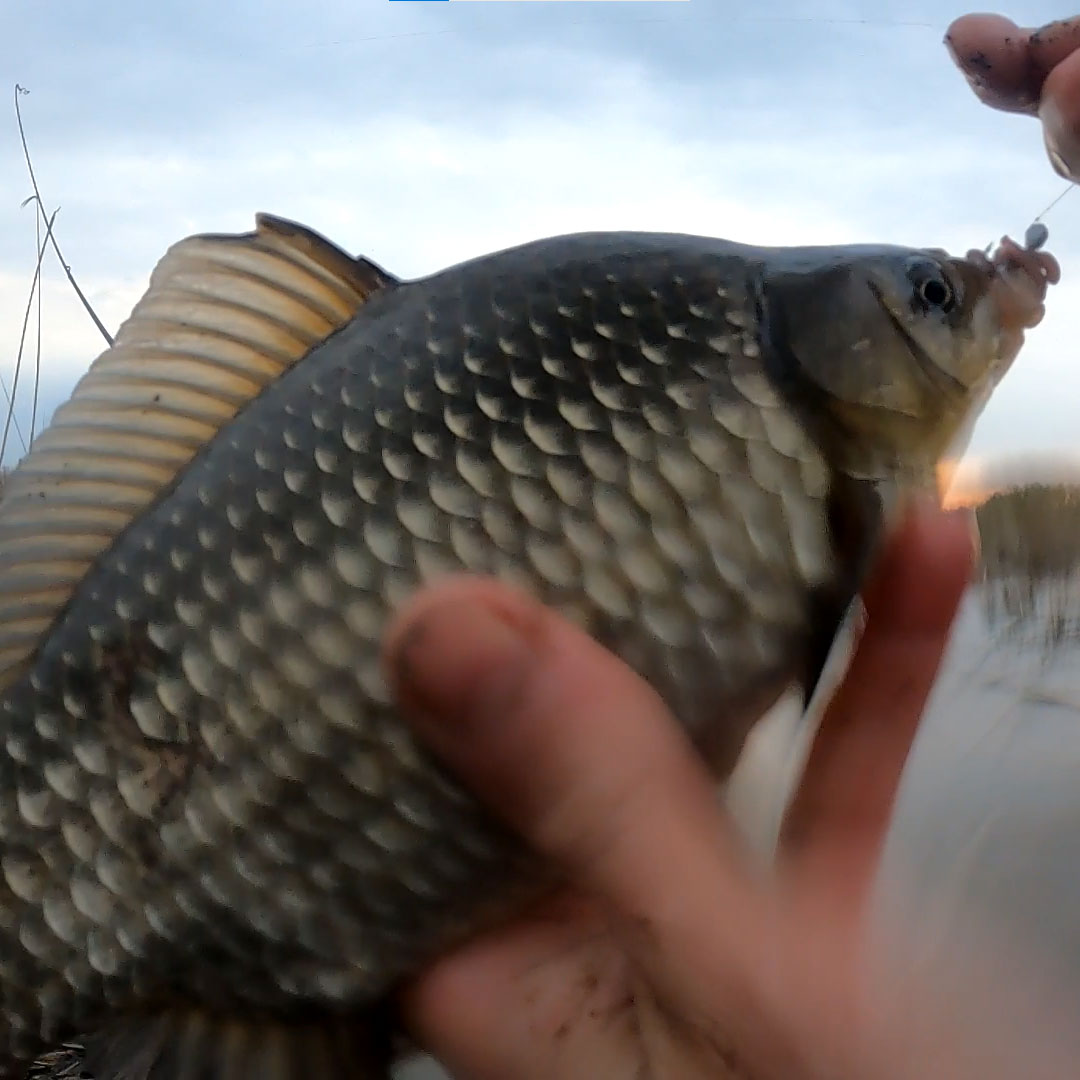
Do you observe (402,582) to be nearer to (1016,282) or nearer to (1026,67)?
(1016,282)

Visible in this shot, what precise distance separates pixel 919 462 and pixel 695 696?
0.19 m

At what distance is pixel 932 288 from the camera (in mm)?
603

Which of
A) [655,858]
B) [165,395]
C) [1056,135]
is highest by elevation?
[1056,135]

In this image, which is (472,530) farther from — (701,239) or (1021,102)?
(1021,102)

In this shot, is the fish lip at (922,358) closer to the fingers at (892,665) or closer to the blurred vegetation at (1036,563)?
the fingers at (892,665)

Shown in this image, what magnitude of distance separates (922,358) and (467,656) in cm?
34

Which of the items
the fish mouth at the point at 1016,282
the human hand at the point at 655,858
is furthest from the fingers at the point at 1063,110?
the human hand at the point at 655,858

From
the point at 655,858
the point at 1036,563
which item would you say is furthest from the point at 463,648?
the point at 1036,563

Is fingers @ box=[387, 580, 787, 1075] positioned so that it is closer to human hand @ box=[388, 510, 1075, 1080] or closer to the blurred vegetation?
human hand @ box=[388, 510, 1075, 1080]

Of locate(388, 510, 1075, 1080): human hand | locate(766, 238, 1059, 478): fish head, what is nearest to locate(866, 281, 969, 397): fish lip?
locate(766, 238, 1059, 478): fish head

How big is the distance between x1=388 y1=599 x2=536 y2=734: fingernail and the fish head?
10.0 inches

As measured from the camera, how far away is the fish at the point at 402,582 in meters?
0.56

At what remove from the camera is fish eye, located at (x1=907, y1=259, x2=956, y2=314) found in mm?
602

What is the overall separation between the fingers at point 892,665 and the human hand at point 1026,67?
2.00 ft
